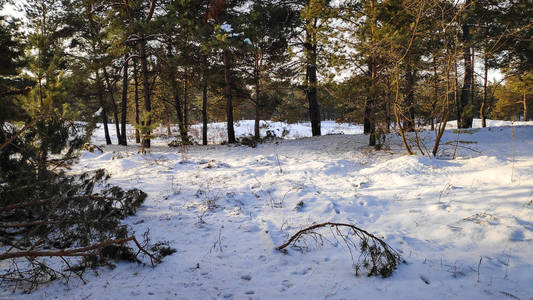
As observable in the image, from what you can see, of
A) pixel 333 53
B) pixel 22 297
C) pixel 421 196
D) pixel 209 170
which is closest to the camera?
pixel 22 297

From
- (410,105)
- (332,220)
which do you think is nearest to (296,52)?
(410,105)

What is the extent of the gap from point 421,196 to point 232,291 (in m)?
3.39

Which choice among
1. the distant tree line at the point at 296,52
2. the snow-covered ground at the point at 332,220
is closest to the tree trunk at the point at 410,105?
the distant tree line at the point at 296,52

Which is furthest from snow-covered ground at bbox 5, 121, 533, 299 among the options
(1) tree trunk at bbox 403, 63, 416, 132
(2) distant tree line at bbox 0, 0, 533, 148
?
(2) distant tree line at bbox 0, 0, 533, 148

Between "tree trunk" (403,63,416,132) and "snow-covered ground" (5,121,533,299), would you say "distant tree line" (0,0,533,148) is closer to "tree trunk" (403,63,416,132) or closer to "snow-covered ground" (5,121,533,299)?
"tree trunk" (403,63,416,132)

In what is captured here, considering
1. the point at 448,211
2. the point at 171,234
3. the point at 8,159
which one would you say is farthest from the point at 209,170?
the point at 448,211

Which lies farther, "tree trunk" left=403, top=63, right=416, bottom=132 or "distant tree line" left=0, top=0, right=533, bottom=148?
"tree trunk" left=403, top=63, right=416, bottom=132

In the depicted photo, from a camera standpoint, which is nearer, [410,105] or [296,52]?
[410,105]

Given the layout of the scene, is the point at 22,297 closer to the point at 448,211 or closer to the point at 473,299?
the point at 473,299

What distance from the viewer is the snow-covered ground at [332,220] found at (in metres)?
1.95

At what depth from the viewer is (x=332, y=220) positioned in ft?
11.0

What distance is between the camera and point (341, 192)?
438 cm

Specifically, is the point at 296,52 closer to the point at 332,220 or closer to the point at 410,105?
the point at 410,105

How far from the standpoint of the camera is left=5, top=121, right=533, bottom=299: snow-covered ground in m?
1.95
